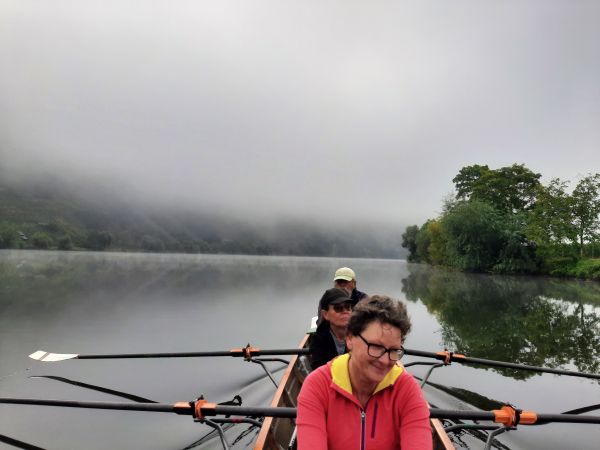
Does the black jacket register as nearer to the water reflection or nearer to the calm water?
the calm water

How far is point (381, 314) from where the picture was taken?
2.19 meters

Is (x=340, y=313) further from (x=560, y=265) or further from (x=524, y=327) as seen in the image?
(x=560, y=265)

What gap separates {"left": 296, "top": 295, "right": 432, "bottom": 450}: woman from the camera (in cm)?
230

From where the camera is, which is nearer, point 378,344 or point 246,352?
point 378,344

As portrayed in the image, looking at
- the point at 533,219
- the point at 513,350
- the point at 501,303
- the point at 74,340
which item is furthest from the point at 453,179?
the point at 74,340

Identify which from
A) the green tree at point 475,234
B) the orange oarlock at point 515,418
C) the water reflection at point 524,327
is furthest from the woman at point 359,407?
the green tree at point 475,234

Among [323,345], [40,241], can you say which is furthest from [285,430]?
[40,241]

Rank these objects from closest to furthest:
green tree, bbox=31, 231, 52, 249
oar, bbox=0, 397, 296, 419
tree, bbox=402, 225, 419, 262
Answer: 1. oar, bbox=0, 397, 296, 419
2. tree, bbox=402, 225, 419, 262
3. green tree, bbox=31, 231, 52, 249

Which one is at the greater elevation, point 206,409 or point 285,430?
point 206,409

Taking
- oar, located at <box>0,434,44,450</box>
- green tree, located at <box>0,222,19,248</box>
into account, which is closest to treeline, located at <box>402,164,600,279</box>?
oar, located at <box>0,434,44,450</box>

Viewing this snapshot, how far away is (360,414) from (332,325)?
1.89 m

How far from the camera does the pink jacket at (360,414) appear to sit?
2.34 metres

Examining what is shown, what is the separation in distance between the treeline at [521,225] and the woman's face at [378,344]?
43552mm

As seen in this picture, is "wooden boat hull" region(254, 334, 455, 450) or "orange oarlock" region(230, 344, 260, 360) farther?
"orange oarlock" region(230, 344, 260, 360)
